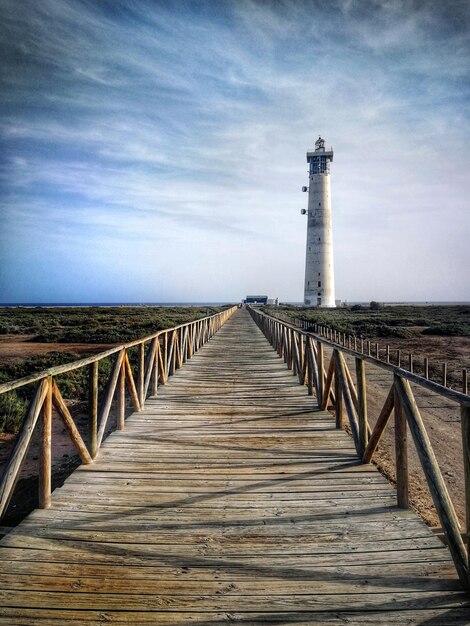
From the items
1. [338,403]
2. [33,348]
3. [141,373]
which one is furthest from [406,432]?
[33,348]

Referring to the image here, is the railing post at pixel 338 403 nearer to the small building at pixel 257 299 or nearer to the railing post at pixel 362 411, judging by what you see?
the railing post at pixel 362 411

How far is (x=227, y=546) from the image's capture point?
2893mm

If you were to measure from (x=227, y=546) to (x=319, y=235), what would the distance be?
177ft

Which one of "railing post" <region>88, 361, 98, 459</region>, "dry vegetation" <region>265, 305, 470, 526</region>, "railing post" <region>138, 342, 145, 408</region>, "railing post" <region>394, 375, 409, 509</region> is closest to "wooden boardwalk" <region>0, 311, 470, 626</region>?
"railing post" <region>394, 375, 409, 509</region>

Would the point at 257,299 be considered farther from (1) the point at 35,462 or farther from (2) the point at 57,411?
(2) the point at 57,411

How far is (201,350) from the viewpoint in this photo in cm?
1551

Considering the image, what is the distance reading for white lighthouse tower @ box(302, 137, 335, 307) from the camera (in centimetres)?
5462

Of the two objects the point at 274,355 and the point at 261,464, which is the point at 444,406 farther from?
the point at 261,464

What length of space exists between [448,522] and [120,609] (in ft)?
6.53

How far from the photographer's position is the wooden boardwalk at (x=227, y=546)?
2.27 meters

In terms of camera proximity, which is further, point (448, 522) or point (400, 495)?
point (400, 495)

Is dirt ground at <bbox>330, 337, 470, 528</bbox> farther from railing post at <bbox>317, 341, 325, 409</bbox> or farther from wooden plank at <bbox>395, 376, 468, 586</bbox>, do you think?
wooden plank at <bbox>395, 376, 468, 586</bbox>

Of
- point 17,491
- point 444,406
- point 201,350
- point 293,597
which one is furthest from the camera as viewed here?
point 201,350

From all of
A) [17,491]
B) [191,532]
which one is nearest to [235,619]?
[191,532]
